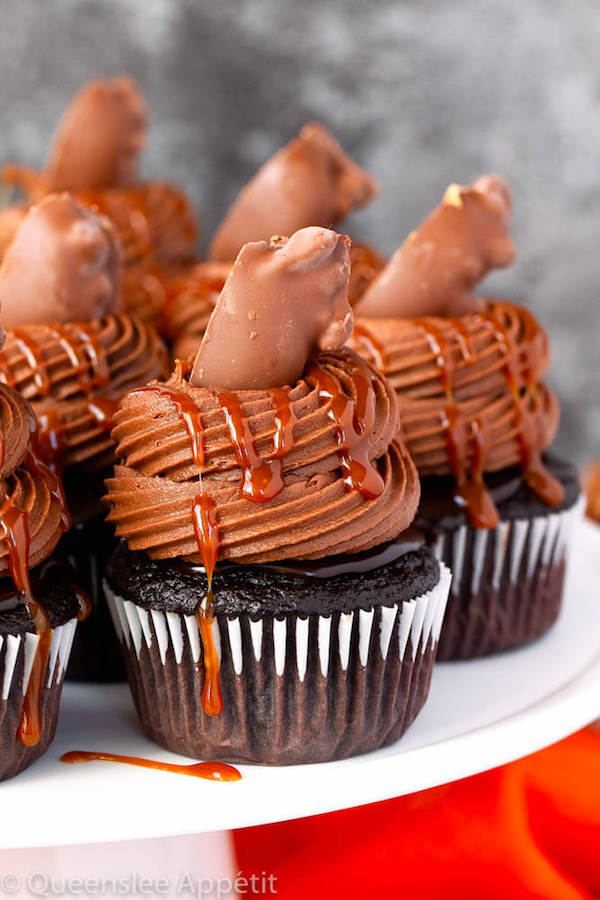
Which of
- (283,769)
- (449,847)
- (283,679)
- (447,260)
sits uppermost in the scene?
(447,260)

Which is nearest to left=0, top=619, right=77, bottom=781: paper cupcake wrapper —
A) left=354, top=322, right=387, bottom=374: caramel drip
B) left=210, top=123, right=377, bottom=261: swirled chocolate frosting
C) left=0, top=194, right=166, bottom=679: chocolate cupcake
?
left=0, top=194, right=166, bottom=679: chocolate cupcake

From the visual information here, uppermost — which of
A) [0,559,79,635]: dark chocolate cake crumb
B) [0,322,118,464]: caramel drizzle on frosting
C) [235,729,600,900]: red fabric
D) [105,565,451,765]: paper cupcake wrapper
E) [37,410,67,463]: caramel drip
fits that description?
[0,322,118,464]: caramel drizzle on frosting

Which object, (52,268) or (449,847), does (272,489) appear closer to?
(449,847)

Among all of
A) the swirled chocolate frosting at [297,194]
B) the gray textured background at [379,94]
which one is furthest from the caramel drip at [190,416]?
the gray textured background at [379,94]

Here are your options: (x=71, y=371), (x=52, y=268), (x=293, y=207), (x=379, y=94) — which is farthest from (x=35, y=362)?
(x=379, y=94)

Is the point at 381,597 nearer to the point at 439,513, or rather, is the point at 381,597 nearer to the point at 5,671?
the point at 439,513

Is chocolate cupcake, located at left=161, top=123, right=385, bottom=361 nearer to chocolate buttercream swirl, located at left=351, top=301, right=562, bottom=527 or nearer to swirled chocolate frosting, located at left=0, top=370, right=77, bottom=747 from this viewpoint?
chocolate buttercream swirl, located at left=351, top=301, right=562, bottom=527

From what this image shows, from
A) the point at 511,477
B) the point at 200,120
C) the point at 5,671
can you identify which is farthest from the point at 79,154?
the point at 5,671
